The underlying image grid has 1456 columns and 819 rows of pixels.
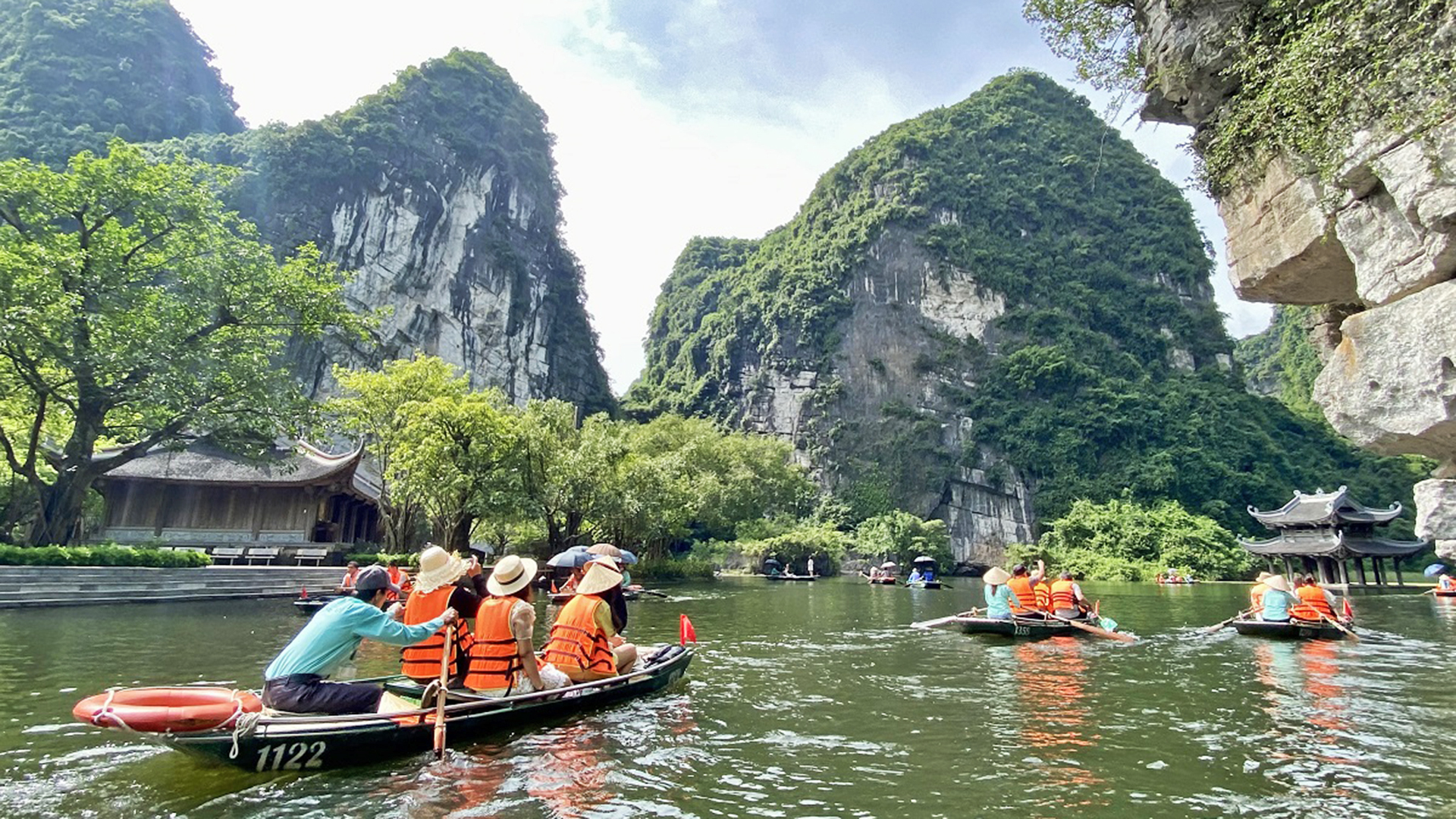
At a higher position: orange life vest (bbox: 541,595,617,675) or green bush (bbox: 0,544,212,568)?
green bush (bbox: 0,544,212,568)

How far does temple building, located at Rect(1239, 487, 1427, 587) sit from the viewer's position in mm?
33188

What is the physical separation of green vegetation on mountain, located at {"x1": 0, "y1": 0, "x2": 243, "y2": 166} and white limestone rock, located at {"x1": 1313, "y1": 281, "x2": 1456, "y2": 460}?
183 ft

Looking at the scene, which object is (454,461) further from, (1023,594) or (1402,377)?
(1402,377)

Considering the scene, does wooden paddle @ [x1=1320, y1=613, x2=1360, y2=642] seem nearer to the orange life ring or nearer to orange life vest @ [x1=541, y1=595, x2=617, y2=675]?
orange life vest @ [x1=541, y1=595, x2=617, y2=675]

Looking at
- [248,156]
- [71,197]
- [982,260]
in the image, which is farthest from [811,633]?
[982,260]

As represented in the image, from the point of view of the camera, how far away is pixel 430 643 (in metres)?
6.97

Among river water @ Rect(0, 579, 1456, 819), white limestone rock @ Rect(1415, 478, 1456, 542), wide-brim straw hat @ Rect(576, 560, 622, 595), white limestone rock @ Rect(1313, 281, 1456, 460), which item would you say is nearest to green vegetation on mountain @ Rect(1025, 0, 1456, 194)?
white limestone rock @ Rect(1313, 281, 1456, 460)

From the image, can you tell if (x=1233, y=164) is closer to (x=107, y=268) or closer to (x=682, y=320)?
(x=107, y=268)

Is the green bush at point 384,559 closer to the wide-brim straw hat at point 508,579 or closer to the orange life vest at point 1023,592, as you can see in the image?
the orange life vest at point 1023,592

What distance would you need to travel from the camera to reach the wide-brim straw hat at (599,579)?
7.77 metres

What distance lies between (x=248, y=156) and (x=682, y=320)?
142ft

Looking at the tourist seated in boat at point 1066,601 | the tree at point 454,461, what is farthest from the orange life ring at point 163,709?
the tree at point 454,461

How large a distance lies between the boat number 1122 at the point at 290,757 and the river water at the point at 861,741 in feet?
0.30

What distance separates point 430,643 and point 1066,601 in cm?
1202
